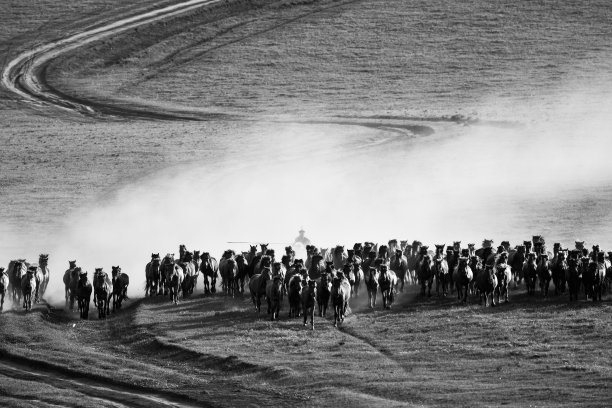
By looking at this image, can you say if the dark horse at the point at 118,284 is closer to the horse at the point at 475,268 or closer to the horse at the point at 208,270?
the horse at the point at 208,270

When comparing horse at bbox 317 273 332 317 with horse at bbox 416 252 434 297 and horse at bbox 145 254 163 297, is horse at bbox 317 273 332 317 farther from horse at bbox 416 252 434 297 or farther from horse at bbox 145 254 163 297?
horse at bbox 145 254 163 297

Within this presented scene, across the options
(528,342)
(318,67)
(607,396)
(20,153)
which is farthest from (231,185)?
(607,396)

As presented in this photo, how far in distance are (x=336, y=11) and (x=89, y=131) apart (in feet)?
146

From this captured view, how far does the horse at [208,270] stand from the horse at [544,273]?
12198 millimetres

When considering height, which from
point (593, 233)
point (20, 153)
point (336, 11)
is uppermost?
point (336, 11)

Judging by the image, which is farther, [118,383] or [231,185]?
[231,185]

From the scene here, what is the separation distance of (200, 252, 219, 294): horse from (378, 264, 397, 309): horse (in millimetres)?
7781

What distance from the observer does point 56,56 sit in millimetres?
122875

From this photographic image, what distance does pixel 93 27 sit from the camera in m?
130

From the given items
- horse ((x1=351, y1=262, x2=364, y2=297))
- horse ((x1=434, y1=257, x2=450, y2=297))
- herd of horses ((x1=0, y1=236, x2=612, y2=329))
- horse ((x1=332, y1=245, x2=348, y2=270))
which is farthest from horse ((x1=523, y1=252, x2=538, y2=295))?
horse ((x1=332, y1=245, x2=348, y2=270))

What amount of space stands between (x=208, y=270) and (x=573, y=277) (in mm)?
13724

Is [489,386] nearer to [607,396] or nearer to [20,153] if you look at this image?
[607,396]

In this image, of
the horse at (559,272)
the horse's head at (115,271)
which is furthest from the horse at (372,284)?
the horse's head at (115,271)

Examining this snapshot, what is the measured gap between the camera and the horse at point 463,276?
41906mm
